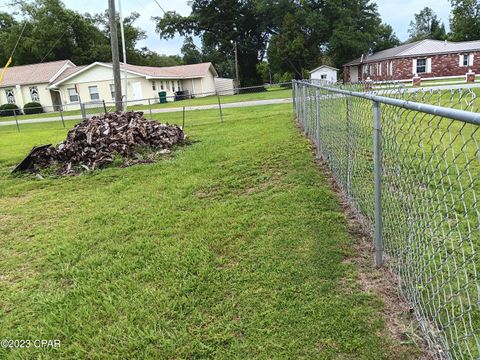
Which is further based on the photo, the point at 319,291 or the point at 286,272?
the point at 286,272

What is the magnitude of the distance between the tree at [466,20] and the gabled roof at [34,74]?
156ft

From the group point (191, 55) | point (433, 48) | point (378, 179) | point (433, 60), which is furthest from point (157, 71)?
point (378, 179)

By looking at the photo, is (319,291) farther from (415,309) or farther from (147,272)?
(147,272)

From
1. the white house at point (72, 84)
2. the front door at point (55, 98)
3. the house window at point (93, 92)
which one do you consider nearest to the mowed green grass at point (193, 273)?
the white house at point (72, 84)

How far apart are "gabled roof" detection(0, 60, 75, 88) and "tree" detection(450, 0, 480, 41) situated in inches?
1872

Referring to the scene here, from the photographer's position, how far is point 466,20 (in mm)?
51281

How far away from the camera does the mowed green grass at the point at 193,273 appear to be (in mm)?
2449

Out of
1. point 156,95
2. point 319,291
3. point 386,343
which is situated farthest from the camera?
point 156,95

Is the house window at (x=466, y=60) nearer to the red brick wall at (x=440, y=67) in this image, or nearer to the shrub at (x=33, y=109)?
the red brick wall at (x=440, y=67)

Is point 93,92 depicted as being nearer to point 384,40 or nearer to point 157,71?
point 157,71

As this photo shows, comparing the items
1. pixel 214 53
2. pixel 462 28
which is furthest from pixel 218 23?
pixel 462 28

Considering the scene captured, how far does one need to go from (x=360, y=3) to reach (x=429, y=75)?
1548 cm

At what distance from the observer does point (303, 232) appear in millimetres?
3752

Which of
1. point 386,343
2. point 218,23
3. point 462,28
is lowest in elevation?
point 386,343
